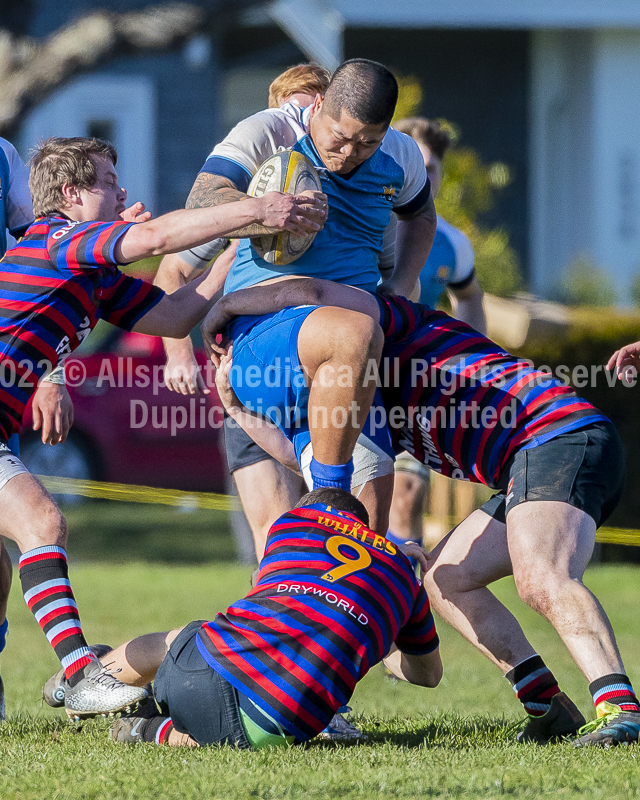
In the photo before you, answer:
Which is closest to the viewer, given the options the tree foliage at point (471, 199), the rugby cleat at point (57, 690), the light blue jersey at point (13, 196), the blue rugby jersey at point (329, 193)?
the rugby cleat at point (57, 690)

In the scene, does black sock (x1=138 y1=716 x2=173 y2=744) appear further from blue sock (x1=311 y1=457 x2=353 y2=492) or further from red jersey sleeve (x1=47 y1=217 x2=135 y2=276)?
red jersey sleeve (x1=47 y1=217 x2=135 y2=276)

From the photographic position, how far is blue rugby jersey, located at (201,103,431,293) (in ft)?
13.3

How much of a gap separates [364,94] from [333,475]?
1.36 m

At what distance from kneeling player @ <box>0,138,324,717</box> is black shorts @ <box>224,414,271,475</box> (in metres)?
0.77

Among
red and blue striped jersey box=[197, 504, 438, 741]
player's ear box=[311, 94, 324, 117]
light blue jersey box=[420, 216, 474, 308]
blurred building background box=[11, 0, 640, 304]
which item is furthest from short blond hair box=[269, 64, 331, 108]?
blurred building background box=[11, 0, 640, 304]

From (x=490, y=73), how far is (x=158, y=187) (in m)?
6.05

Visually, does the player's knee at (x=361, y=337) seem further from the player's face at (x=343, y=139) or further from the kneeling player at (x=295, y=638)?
the player's face at (x=343, y=139)

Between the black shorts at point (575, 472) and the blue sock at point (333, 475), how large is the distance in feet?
1.83

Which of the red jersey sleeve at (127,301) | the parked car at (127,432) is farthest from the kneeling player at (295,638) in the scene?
the parked car at (127,432)

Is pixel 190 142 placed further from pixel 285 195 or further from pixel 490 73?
pixel 285 195

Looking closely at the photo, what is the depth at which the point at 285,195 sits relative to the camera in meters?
3.60

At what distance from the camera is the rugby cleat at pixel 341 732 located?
145 inches

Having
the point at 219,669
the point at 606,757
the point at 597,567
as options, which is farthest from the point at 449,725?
the point at 597,567

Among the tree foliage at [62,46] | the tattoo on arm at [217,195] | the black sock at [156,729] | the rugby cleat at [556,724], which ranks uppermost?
the tree foliage at [62,46]
